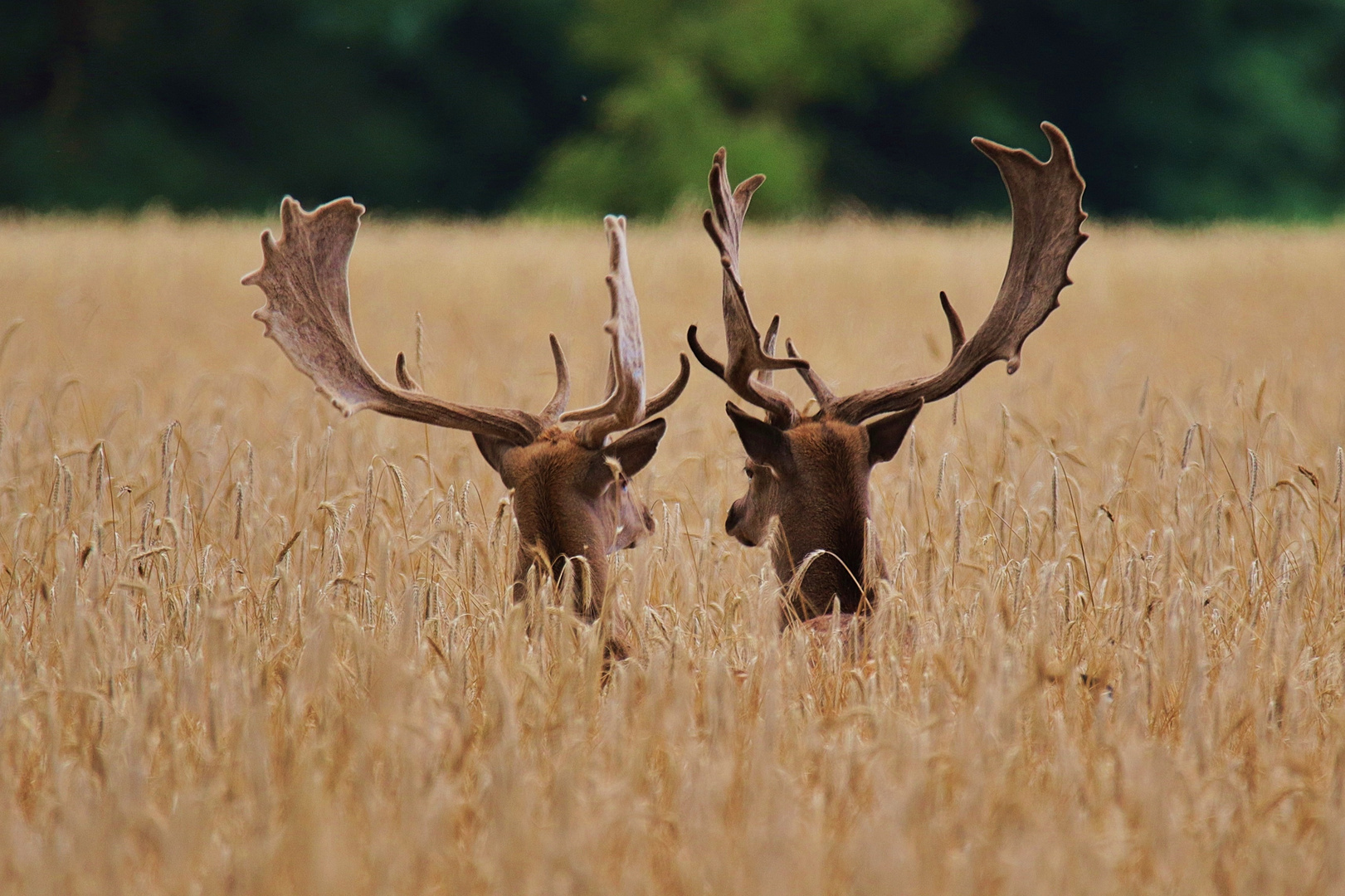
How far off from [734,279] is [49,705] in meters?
1.37

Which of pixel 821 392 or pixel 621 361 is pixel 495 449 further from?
pixel 821 392

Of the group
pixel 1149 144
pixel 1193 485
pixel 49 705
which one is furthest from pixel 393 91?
pixel 49 705

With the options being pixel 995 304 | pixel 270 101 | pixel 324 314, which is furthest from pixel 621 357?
pixel 270 101

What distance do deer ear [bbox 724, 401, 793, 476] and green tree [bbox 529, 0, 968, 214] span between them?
17.8 meters

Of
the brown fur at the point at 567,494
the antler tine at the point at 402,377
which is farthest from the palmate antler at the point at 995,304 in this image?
the antler tine at the point at 402,377

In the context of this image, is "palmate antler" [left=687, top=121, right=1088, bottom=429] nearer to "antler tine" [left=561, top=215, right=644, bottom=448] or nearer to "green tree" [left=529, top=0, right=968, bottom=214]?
"antler tine" [left=561, top=215, right=644, bottom=448]

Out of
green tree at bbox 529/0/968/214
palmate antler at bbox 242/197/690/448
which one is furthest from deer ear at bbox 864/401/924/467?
green tree at bbox 529/0/968/214

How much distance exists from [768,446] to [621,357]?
374mm

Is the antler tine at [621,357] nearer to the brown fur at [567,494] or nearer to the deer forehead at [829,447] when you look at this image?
the brown fur at [567,494]

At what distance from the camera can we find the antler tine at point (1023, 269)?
289 centimetres

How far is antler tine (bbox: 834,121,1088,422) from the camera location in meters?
2.89

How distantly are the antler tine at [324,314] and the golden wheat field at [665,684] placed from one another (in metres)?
0.27

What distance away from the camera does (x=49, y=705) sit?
2.12m

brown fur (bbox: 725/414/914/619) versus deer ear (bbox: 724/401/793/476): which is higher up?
deer ear (bbox: 724/401/793/476)
